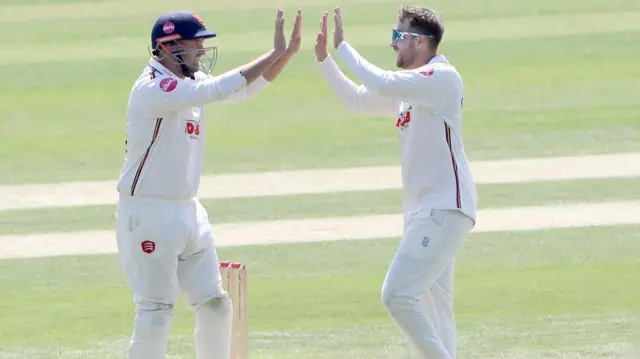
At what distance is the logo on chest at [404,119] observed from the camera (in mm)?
6453

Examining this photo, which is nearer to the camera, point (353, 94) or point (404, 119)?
point (404, 119)

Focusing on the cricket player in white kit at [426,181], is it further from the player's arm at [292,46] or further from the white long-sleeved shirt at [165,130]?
the white long-sleeved shirt at [165,130]

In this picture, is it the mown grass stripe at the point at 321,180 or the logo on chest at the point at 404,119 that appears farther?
the mown grass stripe at the point at 321,180

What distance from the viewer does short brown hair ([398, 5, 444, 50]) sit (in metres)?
6.46

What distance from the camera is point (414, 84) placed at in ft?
20.6

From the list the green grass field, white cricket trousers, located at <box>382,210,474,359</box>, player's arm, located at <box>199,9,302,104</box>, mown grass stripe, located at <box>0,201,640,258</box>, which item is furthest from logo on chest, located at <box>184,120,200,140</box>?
mown grass stripe, located at <box>0,201,640,258</box>

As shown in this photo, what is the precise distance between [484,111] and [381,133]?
1.09m

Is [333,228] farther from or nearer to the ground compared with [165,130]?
nearer to the ground

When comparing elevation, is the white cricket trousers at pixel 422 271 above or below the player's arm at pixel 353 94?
below

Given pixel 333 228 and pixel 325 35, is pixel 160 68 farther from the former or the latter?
pixel 333 228

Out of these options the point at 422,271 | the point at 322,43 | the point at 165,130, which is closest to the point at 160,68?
the point at 165,130

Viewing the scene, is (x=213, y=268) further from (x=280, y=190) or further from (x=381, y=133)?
(x=381, y=133)

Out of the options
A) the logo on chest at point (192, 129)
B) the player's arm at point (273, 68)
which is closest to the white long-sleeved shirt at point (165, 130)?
the logo on chest at point (192, 129)

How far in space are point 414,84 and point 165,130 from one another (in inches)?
46.8
